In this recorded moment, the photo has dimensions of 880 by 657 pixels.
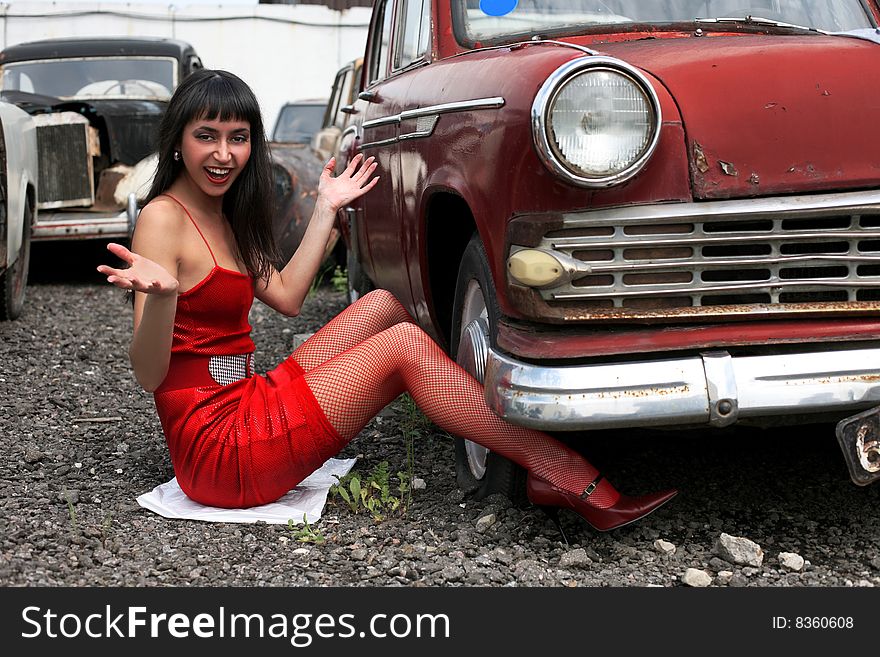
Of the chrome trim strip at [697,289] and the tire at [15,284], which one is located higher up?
the chrome trim strip at [697,289]

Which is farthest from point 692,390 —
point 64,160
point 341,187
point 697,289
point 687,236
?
point 64,160

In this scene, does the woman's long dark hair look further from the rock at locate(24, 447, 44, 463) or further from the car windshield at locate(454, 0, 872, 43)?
the rock at locate(24, 447, 44, 463)

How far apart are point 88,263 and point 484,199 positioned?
6743mm

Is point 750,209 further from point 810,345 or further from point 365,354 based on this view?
point 365,354

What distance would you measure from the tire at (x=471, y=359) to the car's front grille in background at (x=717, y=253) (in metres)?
0.33

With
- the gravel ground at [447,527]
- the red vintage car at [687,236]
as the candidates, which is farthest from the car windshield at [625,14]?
the gravel ground at [447,527]

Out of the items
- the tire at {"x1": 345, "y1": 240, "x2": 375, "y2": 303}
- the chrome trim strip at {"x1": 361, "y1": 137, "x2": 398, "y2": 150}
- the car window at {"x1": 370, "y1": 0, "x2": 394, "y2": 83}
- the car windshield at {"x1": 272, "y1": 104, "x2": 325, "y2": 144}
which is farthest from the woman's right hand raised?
the car windshield at {"x1": 272, "y1": 104, "x2": 325, "y2": 144}

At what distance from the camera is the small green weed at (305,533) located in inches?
105

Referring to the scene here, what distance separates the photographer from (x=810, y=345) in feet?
7.63

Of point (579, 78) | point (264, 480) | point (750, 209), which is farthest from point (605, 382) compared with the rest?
point (264, 480)

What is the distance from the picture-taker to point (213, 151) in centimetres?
284

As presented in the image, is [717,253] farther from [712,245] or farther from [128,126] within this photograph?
[128,126]

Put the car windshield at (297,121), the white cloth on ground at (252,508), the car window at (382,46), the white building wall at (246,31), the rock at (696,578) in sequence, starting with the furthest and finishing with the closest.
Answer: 1. the white building wall at (246,31)
2. the car windshield at (297,121)
3. the car window at (382,46)
4. the white cloth on ground at (252,508)
5. the rock at (696,578)

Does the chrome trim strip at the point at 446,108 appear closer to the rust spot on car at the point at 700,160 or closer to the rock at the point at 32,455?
the rust spot on car at the point at 700,160
